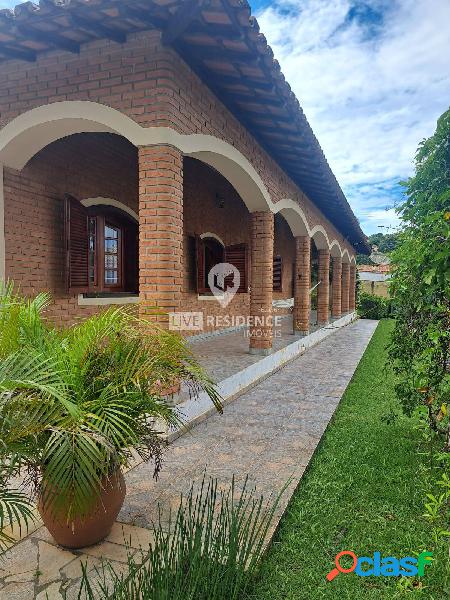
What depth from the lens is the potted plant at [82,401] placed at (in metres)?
1.84

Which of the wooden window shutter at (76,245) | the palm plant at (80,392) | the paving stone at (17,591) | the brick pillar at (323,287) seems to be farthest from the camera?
the brick pillar at (323,287)

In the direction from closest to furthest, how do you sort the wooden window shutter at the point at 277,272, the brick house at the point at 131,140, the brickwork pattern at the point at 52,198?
the brick house at the point at 131,140
the brickwork pattern at the point at 52,198
the wooden window shutter at the point at 277,272

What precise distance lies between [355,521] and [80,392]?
80.0 inches

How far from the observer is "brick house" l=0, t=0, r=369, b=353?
13.0ft

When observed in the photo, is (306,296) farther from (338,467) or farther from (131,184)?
(338,467)

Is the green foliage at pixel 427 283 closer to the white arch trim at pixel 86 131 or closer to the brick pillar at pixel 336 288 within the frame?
the white arch trim at pixel 86 131

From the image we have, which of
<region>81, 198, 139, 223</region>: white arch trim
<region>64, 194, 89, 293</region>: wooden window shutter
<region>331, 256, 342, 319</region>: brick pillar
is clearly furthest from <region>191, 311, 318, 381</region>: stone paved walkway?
<region>331, 256, 342, 319</region>: brick pillar

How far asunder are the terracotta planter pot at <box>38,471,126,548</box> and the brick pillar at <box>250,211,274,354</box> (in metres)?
5.61

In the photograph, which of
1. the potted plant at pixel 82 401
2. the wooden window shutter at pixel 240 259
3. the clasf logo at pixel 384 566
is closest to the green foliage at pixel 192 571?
the potted plant at pixel 82 401

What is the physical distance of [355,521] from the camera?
2.73 meters

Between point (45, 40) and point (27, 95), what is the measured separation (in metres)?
0.76

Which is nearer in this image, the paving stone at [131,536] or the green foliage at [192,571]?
the green foliage at [192,571]

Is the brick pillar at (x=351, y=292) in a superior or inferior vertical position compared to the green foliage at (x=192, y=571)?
superior

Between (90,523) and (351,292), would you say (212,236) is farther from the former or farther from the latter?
(351,292)
